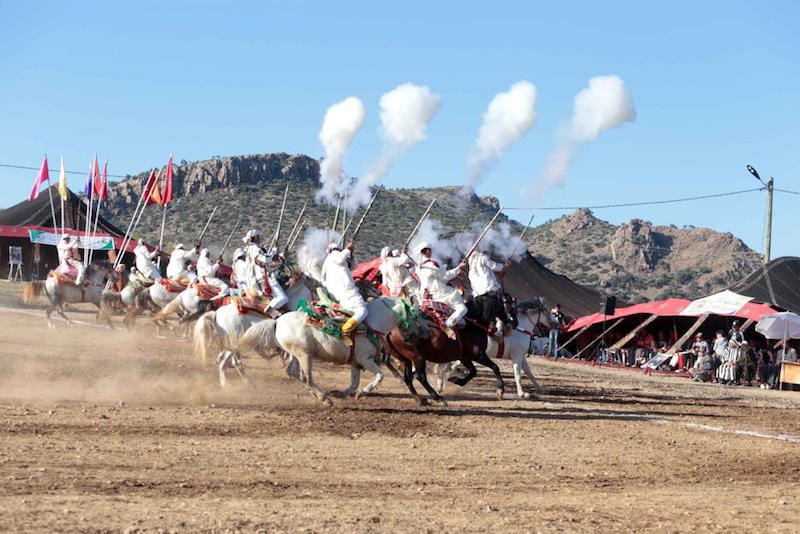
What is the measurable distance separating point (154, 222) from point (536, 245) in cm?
3819

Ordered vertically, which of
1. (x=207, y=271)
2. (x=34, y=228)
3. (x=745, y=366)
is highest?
(x=34, y=228)

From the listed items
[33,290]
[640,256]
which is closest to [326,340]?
[33,290]

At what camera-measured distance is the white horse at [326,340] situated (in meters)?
14.8

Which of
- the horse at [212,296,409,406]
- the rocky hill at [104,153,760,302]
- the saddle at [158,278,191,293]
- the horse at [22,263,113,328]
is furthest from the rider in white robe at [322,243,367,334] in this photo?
the rocky hill at [104,153,760,302]

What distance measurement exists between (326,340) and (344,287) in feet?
3.19

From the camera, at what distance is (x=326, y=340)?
14828mm

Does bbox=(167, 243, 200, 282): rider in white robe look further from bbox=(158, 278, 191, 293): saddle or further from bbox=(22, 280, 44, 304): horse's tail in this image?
bbox=(22, 280, 44, 304): horse's tail

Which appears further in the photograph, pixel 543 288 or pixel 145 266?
pixel 543 288

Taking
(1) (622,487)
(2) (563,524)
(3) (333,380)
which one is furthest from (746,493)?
(3) (333,380)

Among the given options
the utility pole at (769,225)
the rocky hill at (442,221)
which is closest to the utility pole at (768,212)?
the utility pole at (769,225)

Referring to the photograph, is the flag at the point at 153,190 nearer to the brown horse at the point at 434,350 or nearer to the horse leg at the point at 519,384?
the horse leg at the point at 519,384

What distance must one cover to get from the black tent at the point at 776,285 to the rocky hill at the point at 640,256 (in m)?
46.1

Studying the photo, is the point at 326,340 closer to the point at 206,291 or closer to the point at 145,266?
the point at 206,291

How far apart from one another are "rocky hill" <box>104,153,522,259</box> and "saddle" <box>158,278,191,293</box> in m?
44.2
